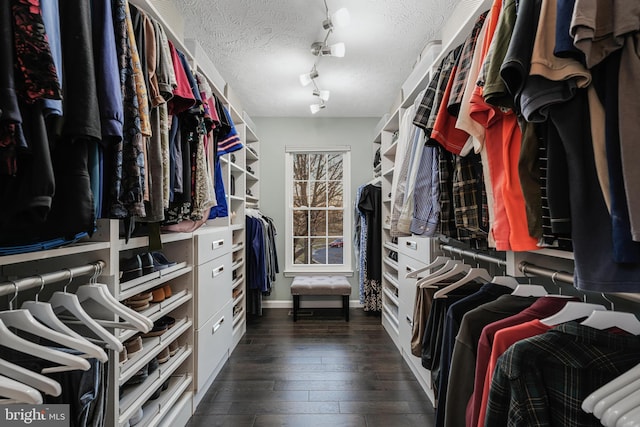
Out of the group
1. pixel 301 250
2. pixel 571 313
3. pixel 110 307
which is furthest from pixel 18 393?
pixel 301 250

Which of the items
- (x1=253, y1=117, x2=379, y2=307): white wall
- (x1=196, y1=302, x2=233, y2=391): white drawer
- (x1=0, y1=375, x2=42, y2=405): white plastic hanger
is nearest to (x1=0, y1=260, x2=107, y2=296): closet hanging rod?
(x1=0, y1=375, x2=42, y2=405): white plastic hanger

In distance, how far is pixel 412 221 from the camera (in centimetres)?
162

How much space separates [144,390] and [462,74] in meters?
1.80

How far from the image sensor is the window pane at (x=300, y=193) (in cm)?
438

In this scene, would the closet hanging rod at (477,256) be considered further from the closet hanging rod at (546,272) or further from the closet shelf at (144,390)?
the closet shelf at (144,390)

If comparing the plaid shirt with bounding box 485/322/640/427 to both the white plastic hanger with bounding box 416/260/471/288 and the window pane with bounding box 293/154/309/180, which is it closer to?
the white plastic hanger with bounding box 416/260/471/288

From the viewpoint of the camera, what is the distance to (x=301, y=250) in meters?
4.36

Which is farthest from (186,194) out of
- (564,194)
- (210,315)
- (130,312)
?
(564,194)

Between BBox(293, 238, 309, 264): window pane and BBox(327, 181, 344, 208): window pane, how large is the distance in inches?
25.2

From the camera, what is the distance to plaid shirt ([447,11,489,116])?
45.2 inches

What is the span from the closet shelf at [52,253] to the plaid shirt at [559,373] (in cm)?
121

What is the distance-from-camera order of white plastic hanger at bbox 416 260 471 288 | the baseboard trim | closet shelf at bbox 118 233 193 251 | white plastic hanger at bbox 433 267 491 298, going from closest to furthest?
1. closet shelf at bbox 118 233 193 251
2. white plastic hanger at bbox 433 267 491 298
3. white plastic hanger at bbox 416 260 471 288
4. the baseboard trim

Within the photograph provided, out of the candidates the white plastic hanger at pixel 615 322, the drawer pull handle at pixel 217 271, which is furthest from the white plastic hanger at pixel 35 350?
the drawer pull handle at pixel 217 271

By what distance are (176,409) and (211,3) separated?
2.43 m
